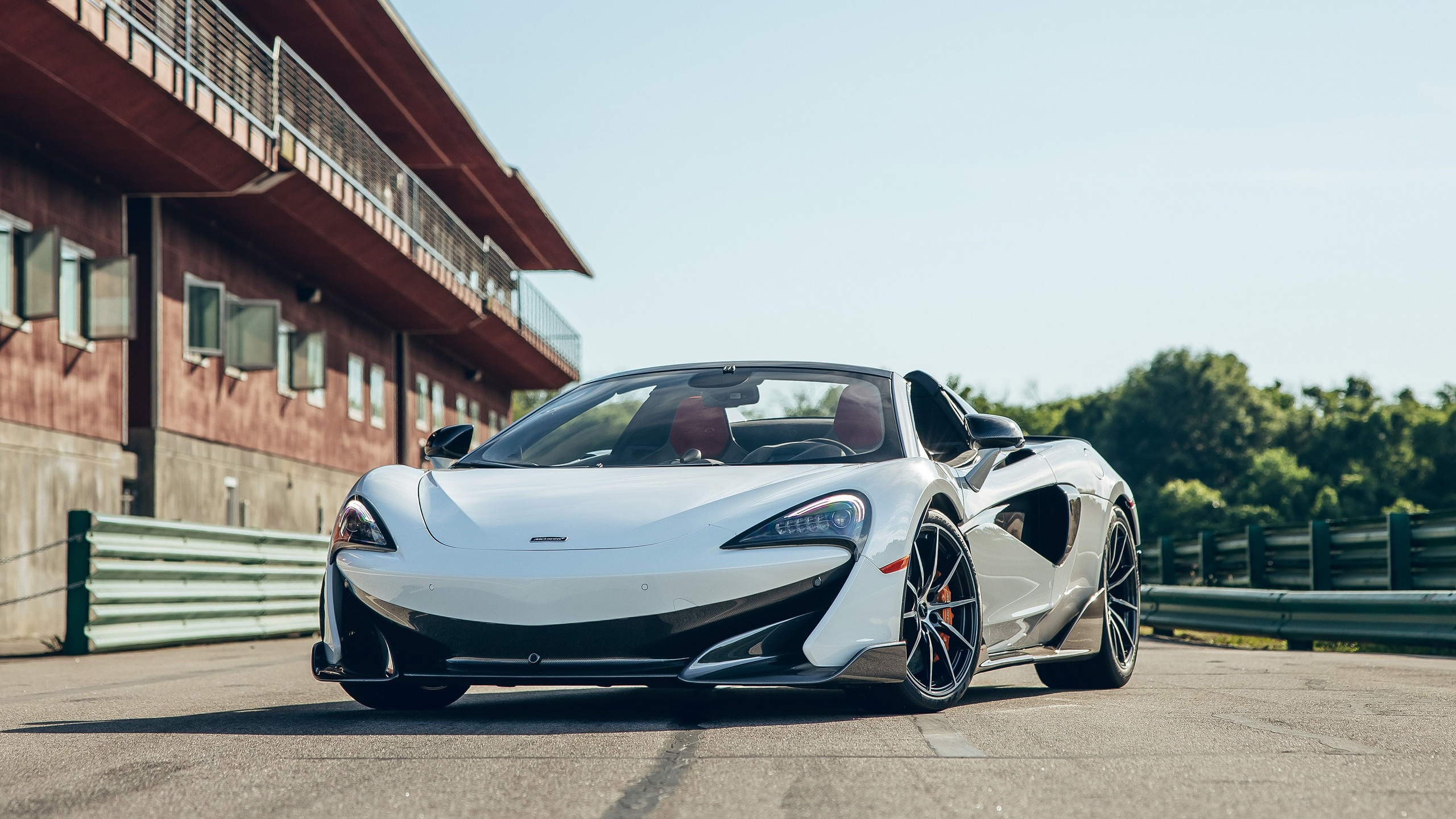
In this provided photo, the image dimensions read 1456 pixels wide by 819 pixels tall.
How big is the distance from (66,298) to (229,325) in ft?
15.0

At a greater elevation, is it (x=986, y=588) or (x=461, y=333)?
(x=461, y=333)

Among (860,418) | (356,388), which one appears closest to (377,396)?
(356,388)

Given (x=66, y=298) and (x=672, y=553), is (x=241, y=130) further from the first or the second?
(x=672, y=553)

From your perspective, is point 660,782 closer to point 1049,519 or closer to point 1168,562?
point 1049,519

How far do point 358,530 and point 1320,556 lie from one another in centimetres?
1259

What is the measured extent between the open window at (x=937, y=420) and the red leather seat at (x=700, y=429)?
0.76 metres

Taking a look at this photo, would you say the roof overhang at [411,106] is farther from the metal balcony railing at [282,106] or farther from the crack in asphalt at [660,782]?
the crack in asphalt at [660,782]

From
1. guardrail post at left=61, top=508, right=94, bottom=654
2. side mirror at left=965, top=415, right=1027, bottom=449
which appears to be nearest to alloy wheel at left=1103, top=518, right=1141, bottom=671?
side mirror at left=965, top=415, right=1027, bottom=449

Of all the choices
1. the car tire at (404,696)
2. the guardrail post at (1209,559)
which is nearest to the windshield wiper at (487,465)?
the car tire at (404,696)

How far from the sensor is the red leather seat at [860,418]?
6.27 metres

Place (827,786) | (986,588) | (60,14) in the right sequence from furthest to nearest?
(60,14) → (986,588) → (827,786)

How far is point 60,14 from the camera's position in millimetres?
14672

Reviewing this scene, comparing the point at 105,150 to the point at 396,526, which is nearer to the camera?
the point at 396,526

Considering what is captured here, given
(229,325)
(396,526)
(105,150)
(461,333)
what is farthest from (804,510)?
(461,333)
